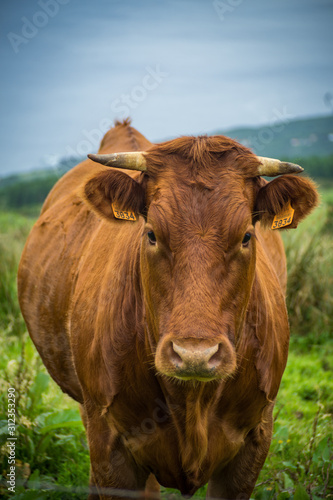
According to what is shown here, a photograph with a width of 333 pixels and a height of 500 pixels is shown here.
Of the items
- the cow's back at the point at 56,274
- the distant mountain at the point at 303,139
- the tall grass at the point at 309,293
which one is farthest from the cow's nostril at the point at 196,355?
the distant mountain at the point at 303,139

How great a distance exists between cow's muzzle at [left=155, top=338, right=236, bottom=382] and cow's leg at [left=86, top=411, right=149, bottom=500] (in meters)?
0.99

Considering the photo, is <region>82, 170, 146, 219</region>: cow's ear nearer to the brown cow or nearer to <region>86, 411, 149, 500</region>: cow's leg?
the brown cow

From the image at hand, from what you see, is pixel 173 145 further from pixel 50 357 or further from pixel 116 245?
pixel 50 357

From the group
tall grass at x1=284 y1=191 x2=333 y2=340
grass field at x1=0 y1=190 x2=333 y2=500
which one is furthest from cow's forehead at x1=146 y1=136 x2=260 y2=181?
tall grass at x1=284 y1=191 x2=333 y2=340

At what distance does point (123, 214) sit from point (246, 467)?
167 centimetres

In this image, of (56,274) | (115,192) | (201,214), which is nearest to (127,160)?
(115,192)

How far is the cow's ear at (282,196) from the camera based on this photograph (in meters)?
2.53

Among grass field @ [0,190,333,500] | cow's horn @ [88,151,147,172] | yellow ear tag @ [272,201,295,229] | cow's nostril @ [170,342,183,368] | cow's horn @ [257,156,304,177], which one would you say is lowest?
grass field @ [0,190,333,500]

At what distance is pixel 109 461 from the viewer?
109 inches

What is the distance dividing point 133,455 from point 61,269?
5.70ft

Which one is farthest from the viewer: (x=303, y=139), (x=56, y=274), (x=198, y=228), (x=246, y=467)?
(x=303, y=139)

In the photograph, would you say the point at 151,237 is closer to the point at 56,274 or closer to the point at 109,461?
the point at 109,461

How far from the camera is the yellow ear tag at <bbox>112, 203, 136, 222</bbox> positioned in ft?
8.59

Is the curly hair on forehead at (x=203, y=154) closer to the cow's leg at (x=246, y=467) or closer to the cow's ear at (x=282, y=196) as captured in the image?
the cow's ear at (x=282, y=196)
